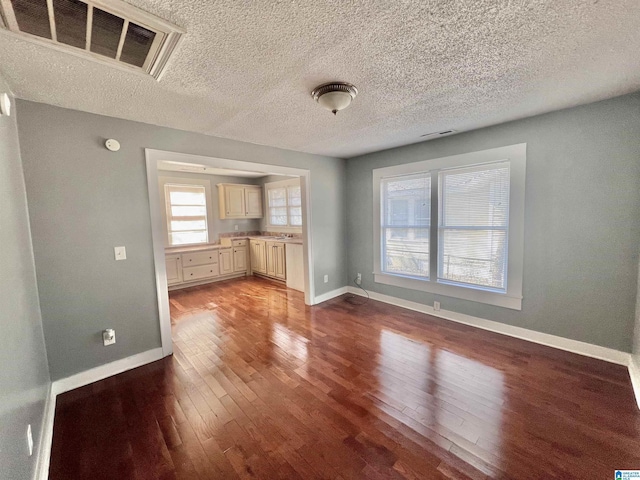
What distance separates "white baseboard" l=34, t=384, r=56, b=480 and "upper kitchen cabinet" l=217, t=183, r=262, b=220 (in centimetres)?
459

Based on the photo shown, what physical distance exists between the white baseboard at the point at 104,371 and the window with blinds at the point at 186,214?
3.49 meters

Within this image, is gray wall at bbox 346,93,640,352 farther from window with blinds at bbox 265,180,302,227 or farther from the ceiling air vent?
window with blinds at bbox 265,180,302,227

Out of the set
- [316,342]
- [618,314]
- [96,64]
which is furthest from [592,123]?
[96,64]

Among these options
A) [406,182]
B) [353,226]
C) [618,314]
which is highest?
[406,182]

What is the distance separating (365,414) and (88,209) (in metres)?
2.91

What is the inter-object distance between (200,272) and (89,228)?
330 centimetres

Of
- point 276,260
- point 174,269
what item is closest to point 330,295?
point 276,260

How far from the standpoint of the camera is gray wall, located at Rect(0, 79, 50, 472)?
113cm

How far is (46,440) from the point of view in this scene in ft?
5.45

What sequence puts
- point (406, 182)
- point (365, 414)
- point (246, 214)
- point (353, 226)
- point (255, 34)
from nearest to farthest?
point (255, 34), point (365, 414), point (406, 182), point (353, 226), point (246, 214)

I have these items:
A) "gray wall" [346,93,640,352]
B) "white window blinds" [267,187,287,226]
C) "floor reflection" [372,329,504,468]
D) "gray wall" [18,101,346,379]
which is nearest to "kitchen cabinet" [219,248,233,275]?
"white window blinds" [267,187,287,226]

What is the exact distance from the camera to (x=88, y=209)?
2328 millimetres

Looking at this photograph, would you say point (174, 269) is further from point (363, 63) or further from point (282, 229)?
point (363, 63)

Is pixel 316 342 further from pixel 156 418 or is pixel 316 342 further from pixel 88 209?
pixel 88 209
